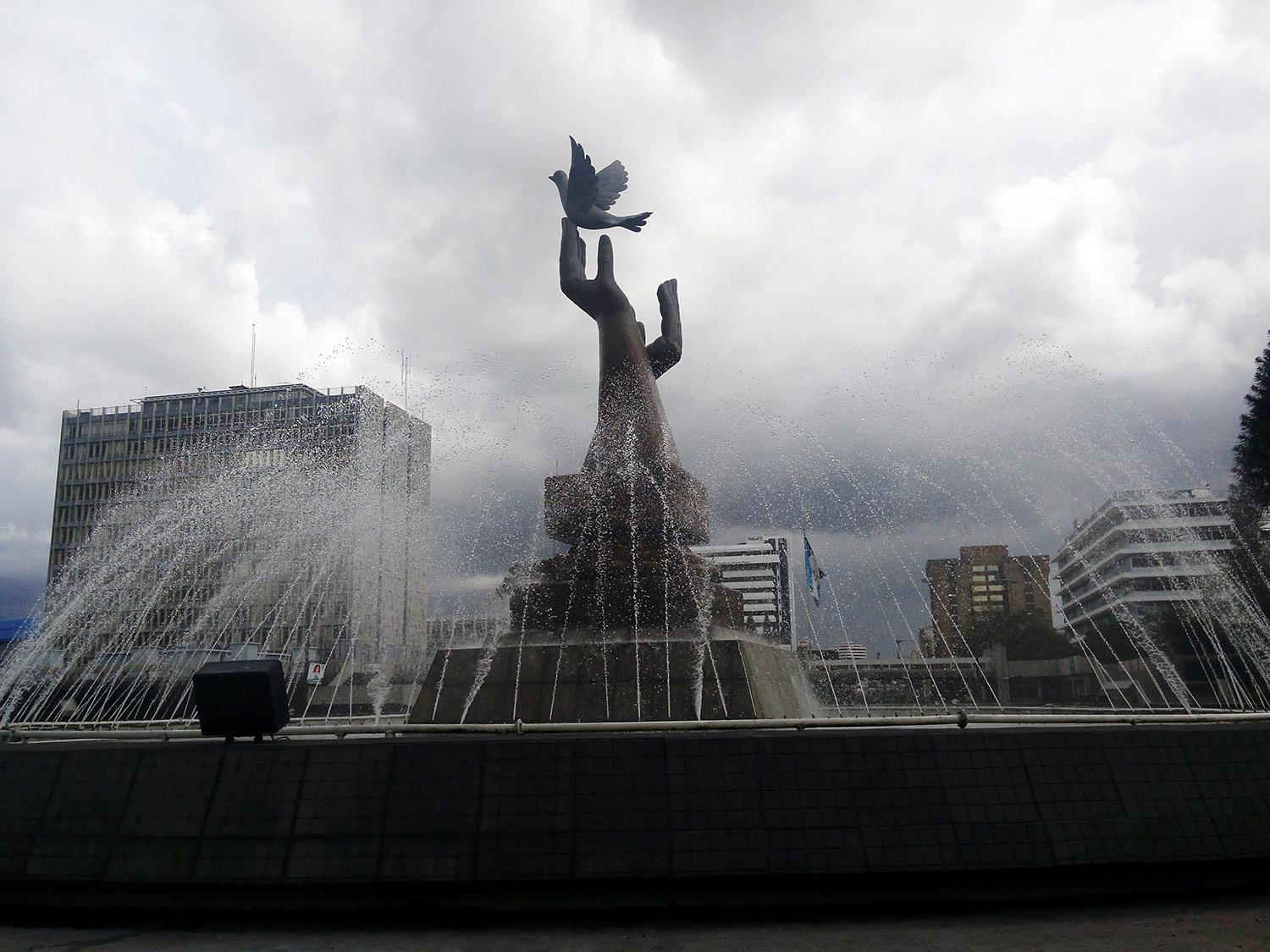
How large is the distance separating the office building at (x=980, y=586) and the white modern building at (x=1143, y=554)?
1215 cm

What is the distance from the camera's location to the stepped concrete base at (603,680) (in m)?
10.0

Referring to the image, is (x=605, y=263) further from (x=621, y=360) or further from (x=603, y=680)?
(x=603, y=680)

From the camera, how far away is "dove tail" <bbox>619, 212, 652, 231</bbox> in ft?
49.9

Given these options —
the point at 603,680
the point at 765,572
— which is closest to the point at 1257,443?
the point at 603,680

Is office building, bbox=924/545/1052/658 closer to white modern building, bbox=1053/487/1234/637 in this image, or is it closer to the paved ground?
white modern building, bbox=1053/487/1234/637

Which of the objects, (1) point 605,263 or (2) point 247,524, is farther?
(2) point 247,524

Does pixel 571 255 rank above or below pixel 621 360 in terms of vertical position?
above

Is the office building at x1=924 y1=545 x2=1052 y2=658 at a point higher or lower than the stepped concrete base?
higher

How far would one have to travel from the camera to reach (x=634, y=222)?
15.2 metres

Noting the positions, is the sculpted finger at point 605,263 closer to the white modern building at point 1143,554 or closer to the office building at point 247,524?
the office building at point 247,524

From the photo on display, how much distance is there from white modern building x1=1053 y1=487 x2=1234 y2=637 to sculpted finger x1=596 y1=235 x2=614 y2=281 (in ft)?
38.0

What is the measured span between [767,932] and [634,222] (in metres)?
12.9

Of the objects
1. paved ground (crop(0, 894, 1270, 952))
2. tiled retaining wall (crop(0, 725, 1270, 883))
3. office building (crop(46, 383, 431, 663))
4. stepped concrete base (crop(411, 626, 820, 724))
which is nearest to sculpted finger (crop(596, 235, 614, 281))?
office building (crop(46, 383, 431, 663))

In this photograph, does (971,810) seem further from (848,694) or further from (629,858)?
(848,694)
